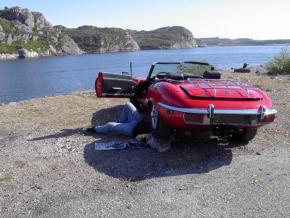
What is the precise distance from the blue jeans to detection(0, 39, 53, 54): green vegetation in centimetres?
15226

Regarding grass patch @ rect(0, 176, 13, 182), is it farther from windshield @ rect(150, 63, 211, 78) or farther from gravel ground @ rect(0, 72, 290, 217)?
windshield @ rect(150, 63, 211, 78)

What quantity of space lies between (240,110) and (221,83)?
969mm

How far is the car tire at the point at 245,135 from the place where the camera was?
679cm

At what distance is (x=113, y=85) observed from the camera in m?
8.58

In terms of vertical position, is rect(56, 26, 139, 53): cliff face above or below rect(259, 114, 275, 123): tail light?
below

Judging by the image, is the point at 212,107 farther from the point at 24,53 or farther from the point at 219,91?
the point at 24,53

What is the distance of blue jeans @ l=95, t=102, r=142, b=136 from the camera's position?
747 cm

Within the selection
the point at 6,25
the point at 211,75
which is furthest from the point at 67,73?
the point at 6,25

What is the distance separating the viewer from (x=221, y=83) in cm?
683

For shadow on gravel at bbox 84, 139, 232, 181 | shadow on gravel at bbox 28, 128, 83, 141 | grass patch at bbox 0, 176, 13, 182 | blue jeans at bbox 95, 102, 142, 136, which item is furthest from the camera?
shadow on gravel at bbox 28, 128, 83, 141

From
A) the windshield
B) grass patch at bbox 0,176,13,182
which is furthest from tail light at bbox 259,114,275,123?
grass patch at bbox 0,176,13,182

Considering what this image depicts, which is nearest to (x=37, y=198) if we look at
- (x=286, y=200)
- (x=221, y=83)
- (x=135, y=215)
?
(x=135, y=215)

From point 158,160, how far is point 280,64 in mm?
15911

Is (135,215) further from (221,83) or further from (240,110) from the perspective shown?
(221,83)
